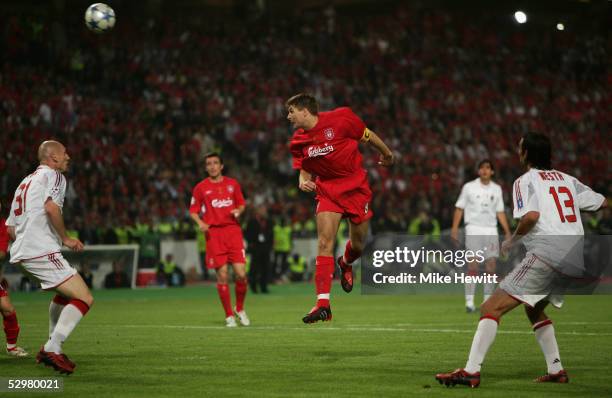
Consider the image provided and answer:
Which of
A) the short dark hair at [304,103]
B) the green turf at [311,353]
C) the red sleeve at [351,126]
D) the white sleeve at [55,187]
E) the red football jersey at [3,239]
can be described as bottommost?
the green turf at [311,353]

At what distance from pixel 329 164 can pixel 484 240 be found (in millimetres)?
6960

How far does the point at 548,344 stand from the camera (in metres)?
8.83

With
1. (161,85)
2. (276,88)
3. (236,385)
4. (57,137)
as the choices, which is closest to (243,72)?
(276,88)

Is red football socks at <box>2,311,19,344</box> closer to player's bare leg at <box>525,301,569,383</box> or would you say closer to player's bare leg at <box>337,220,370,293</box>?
player's bare leg at <box>337,220,370,293</box>

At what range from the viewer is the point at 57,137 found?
30203 mm

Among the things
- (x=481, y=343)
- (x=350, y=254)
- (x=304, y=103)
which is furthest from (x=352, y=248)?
(x=481, y=343)

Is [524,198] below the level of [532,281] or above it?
above

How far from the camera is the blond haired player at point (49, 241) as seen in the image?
31.3ft

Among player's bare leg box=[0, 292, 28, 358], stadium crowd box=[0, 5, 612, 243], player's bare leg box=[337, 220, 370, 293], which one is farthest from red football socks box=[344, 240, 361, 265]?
stadium crowd box=[0, 5, 612, 243]

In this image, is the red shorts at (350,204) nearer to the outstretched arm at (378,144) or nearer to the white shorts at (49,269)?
the outstretched arm at (378,144)

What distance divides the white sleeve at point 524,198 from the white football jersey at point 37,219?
459cm

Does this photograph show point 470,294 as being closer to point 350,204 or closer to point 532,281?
point 350,204

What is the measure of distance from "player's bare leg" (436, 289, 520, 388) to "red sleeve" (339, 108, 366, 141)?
11.2ft

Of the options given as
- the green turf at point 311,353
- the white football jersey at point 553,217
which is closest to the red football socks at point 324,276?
the green turf at point 311,353
